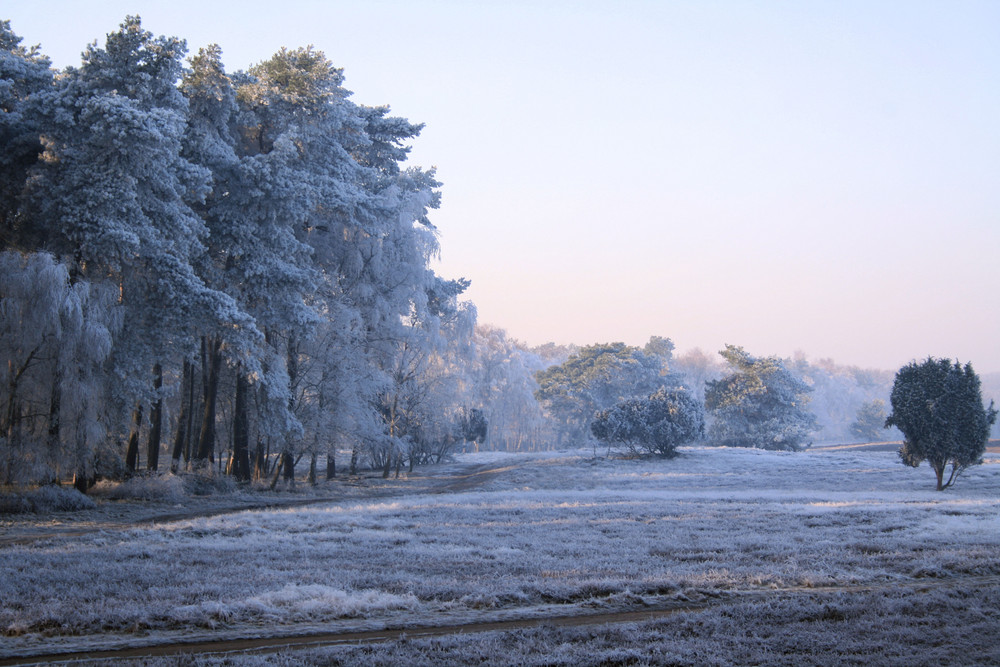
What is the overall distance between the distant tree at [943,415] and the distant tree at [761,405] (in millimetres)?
35066

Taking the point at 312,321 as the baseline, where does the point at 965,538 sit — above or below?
below

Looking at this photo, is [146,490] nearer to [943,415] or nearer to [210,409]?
[210,409]

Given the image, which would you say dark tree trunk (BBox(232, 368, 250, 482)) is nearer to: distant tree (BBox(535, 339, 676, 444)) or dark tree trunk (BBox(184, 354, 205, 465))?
dark tree trunk (BBox(184, 354, 205, 465))

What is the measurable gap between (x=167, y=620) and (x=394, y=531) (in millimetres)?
Answer: 9127

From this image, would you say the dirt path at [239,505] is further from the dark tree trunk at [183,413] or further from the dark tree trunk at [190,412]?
the dark tree trunk at [183,413]

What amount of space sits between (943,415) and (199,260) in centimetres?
3168

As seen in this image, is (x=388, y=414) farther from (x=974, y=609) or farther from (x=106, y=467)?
(x=974, y=609)

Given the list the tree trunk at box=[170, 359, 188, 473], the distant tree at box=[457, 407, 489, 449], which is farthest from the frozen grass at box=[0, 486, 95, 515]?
the distant tree at box=[457, 407, 489, 449]

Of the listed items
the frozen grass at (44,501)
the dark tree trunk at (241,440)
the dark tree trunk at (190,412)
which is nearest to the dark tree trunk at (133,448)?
the dark tree trunk at (190,412)

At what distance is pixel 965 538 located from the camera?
1565 cm

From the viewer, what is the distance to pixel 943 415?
109 feet

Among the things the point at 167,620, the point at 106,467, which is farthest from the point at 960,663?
the point at 106,467

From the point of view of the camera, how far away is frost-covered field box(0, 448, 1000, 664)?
8000mm

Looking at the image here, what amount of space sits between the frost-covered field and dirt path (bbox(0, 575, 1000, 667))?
6.2 inches
